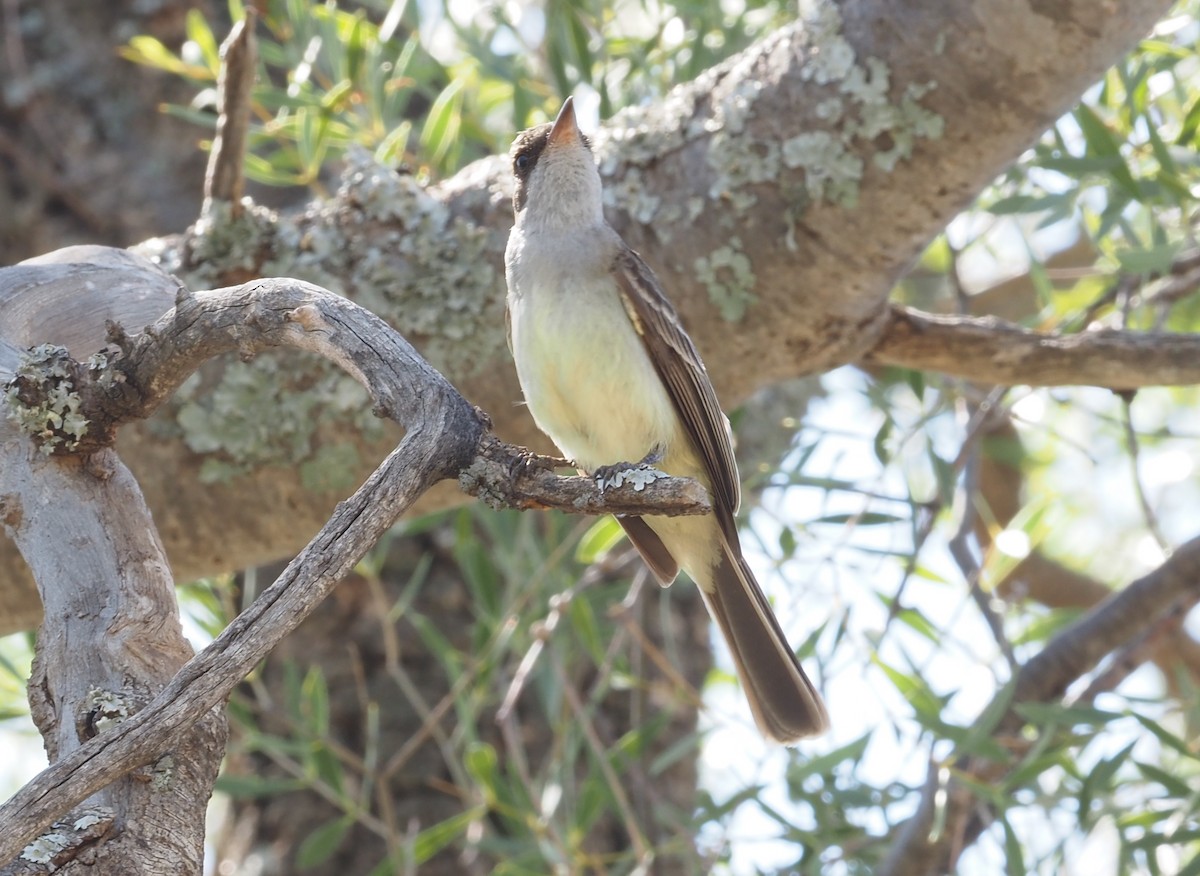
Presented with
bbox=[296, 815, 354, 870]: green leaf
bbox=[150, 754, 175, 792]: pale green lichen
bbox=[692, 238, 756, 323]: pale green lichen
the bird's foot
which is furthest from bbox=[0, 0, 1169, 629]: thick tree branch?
bbox=[150, 754, 175, 792]: pale green lichen

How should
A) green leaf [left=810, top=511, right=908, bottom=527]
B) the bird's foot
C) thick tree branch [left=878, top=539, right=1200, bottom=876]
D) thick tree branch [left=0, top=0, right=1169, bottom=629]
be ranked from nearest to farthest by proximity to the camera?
the bird's foot
thick tree branch [left=0, top=0, right=1169, bottom=629]
thick tree branch [left=878, top=539, right=1200, bottom=876]
green leaf [left=810, top=511, right=908, bottom=527]

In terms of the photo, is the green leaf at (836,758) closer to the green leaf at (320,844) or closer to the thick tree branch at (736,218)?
the thick tree branch at (736,218)

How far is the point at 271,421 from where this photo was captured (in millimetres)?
3094

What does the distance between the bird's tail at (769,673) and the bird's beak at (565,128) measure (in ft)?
3.43

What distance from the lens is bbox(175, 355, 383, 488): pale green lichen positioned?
10.1 ft

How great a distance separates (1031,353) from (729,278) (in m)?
0.73

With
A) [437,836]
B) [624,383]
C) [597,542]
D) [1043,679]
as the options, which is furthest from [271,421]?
[1043,679]

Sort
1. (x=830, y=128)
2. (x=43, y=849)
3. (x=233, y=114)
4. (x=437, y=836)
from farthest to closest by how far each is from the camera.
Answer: (x=437, y=836) < (x=233, y=114) < (x=830, y=128) < (x=43, y=849)

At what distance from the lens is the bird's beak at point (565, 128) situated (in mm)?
3182

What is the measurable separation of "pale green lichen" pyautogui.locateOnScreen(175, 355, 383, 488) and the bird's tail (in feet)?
3.05

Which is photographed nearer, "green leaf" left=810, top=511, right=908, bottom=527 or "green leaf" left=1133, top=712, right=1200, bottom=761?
"green leaf" left=1133, top=712, right=1200, bottom=761

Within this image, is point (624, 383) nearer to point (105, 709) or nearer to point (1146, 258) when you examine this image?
point (1146, 258)

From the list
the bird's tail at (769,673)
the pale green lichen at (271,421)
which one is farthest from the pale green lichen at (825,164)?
the pale green lichen at (271,421)

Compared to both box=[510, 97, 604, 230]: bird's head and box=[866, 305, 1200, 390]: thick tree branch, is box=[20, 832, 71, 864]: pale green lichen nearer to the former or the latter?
box=[510, 97, 604, 230]: bird's head
